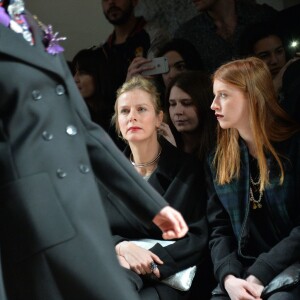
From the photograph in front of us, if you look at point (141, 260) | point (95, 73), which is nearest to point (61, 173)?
point (141, 260)

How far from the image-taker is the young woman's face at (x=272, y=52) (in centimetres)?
258

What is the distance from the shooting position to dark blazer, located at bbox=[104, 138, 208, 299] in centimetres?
207

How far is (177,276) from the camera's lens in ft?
6.73

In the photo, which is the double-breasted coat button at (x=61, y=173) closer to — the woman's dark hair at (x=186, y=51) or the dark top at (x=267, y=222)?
the dark top at (x=267, y=222)

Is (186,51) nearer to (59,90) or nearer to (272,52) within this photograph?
(272,52)

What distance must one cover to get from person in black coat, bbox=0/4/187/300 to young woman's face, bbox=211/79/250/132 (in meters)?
0.92

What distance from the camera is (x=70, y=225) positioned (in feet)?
3.76

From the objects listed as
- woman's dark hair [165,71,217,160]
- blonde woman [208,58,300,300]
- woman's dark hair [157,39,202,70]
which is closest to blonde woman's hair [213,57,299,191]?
blonde woman [208,58,300,300]

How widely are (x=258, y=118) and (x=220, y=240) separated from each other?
470 mm

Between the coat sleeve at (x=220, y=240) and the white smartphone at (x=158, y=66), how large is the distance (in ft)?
2.82

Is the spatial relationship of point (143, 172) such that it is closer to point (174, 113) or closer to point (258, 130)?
point (174, 113)

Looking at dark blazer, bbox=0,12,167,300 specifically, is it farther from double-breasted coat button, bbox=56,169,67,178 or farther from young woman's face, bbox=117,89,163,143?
young woman's face, bbox=117,89,163,143

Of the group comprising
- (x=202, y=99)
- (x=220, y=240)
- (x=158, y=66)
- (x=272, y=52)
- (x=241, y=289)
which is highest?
(x=158, y=66)

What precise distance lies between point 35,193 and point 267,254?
1037 mm
